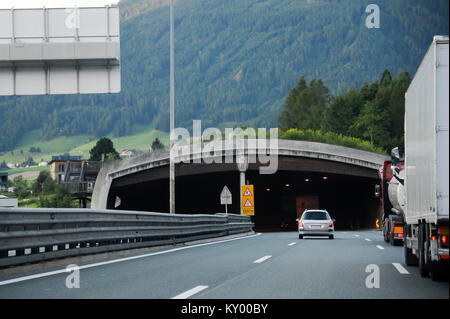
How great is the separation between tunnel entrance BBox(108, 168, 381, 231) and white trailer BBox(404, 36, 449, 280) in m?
49.9

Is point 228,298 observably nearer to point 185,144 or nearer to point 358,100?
point 185,144

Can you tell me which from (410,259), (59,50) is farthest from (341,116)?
(410,259)

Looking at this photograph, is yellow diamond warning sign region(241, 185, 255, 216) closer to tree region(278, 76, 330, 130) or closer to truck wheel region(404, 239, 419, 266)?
truck wheel region(404, 239, 419, 266)

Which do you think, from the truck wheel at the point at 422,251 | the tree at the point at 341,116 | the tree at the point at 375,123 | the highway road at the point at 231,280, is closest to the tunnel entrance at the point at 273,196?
the tree at the point at 375,123

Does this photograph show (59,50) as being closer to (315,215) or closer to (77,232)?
(77,232)

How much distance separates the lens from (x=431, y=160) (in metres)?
8.38

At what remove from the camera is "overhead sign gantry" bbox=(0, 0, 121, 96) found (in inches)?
760

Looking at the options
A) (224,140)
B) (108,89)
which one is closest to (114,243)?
(108,89)

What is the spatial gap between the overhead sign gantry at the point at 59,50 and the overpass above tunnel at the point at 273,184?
35950 millimetres

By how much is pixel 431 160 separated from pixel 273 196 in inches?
2996

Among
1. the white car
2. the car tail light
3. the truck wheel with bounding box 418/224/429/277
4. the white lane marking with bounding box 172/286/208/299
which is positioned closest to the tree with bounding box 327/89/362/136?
the white car

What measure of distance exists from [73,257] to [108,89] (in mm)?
7643

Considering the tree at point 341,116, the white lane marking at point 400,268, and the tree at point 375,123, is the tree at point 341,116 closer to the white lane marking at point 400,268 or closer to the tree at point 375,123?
the tree at point 375,123

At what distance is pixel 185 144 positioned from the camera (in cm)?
5697
